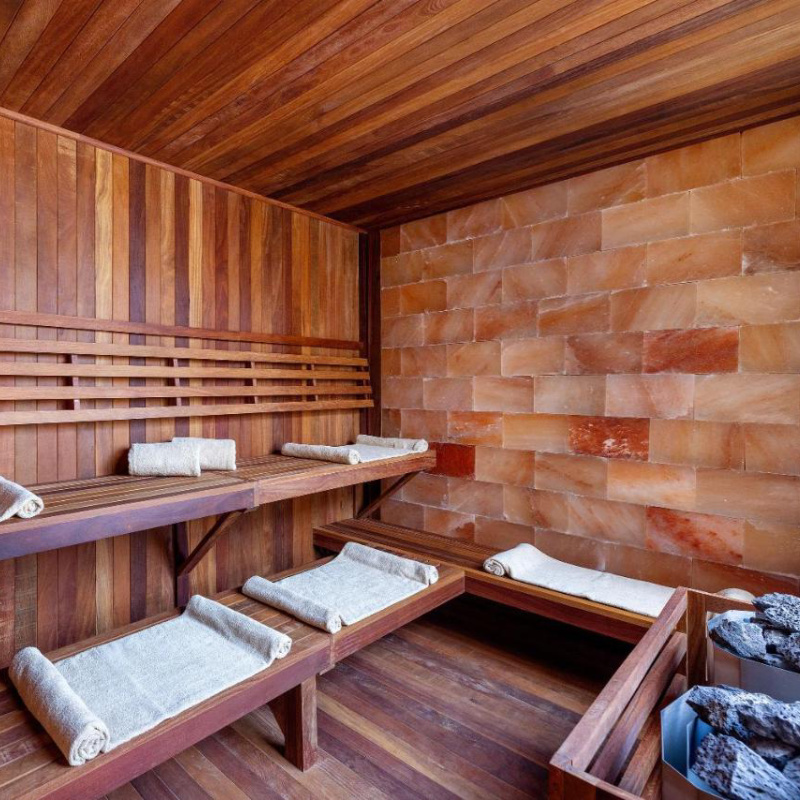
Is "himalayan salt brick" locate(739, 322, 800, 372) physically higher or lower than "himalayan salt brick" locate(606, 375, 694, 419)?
higher

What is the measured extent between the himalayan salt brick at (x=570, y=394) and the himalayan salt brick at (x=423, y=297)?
0.78m

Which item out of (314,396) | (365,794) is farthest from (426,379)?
(365,794)

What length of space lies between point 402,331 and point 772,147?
1982 millimetres

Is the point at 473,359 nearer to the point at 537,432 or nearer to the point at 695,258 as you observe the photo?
the point at 537,432

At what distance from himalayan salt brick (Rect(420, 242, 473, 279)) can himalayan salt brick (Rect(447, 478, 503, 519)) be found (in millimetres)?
1203

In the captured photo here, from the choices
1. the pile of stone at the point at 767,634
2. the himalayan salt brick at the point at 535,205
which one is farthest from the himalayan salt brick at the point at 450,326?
the pile of stone at the point at 767,634

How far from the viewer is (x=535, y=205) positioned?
2723 mm

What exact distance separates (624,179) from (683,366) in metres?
0.91

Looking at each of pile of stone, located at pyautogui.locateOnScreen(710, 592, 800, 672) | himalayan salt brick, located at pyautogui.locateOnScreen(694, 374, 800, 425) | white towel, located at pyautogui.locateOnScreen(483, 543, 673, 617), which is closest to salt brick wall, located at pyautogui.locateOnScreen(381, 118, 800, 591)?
himalayan salt brick, located at pyautogui.locateOnScreen(694, 374, 800, 425)

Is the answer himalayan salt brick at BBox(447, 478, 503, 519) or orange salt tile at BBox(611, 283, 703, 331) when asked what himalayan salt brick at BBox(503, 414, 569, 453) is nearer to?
himalayan salt brick at BBox(447, 478, 503, 519)

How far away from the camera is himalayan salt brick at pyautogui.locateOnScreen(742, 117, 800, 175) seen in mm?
2039

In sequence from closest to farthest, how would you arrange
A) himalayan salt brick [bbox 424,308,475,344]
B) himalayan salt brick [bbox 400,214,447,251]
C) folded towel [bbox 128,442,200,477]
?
folded towel [bbox 128,442,200,477], himalayan salt brick [bbox 424,308,475,344], himalayan salt brick [bbox 400,214,447,251]

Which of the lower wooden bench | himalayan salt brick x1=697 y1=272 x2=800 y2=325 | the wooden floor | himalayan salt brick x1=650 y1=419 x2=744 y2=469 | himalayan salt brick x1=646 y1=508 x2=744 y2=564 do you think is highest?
himalayan salt brick x1=697 y1=272 x2=800 y2=325

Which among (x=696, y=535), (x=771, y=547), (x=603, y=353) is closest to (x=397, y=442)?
(x=603, y=353)
